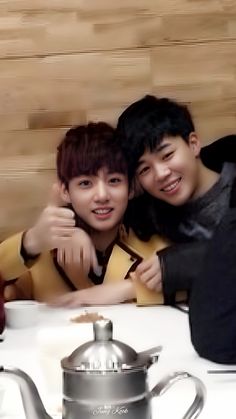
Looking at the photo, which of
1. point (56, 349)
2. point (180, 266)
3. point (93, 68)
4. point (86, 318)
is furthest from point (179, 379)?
point (93, 68)

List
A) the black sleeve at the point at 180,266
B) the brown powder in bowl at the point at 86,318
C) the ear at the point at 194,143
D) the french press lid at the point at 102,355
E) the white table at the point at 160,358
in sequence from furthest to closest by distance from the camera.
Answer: the ear at the point at 194,143 → the black sleeve at the point at 180,266 → the brown powder in bowl at the point at 86,318 → the white table at the point at 160,358 → the french press lid at the point at 102,355

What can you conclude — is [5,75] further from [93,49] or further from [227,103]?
[227,103]

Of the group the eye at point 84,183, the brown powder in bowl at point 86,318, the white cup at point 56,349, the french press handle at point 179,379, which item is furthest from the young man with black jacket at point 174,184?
the french press handle at point 179,379

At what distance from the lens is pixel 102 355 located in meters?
0.98

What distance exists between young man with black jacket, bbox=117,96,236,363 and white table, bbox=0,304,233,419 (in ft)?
0.42

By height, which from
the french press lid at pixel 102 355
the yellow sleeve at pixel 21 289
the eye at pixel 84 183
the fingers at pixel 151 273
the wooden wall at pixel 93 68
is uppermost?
the wooden wall at pixel 93 68

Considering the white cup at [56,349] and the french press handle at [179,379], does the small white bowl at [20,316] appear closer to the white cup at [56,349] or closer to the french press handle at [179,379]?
the white cup at [56,349]

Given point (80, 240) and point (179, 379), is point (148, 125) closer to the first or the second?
point (80, 240)

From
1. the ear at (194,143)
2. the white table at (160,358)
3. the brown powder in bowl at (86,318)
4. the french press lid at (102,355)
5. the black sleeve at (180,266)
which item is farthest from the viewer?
the ear at (194,143)

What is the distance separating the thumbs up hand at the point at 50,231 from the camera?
2.04 m

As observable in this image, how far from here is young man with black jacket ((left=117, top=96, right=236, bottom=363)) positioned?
6.61ft

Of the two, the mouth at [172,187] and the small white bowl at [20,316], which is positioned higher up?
the mouth at [172,187]

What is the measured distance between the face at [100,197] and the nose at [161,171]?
0.28 feet

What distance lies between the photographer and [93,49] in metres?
2.11
